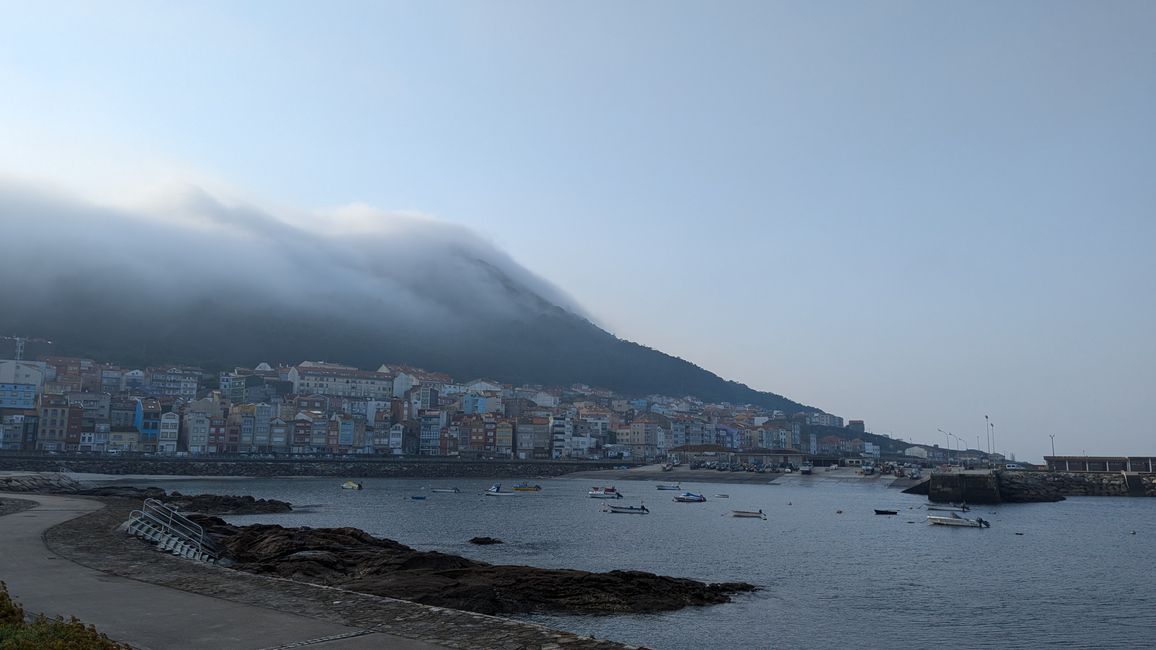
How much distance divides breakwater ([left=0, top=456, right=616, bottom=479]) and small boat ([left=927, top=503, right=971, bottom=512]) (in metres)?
85.7

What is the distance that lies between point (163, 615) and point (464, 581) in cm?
1259

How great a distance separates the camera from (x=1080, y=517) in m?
79.4

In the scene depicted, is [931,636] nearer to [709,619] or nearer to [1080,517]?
[709,619]

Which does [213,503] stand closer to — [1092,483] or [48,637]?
[48,637]

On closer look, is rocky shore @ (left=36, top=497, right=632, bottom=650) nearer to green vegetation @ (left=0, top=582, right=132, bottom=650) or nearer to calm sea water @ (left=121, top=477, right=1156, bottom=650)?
green vegetation @ (left=0, top=582, right=132, bottom=650)

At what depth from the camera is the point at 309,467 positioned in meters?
154

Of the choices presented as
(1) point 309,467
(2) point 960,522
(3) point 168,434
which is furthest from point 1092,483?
(3) point 168,434

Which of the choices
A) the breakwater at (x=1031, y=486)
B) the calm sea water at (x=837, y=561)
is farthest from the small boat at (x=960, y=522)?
the breakwater at (x=1031, y=486)

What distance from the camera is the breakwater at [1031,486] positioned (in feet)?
341

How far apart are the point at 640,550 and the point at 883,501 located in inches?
2569

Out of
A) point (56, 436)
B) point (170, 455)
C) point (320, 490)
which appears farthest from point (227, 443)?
point (320, 490)

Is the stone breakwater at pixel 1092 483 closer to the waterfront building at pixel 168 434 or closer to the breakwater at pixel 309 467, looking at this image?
the breakwater at pixel 309 467

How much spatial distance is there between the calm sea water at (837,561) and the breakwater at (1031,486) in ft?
25.9

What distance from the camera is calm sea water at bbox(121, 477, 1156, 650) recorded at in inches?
1017
